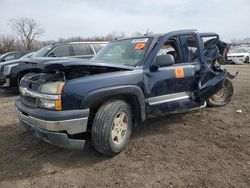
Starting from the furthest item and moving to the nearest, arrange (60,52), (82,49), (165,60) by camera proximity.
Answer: (82,49)
(60,52)
(165,60)

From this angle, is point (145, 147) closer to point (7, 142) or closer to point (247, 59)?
point (7, 142)

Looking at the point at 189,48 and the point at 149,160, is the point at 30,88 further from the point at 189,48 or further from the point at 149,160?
the point at 189,48

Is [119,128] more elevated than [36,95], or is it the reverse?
[36,95]

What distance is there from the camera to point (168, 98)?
4.75 m

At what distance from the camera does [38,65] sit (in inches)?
145

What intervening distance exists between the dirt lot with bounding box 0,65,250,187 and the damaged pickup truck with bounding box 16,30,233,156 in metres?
0.32

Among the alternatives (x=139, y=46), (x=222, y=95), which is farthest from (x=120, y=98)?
(x=222, y=95)

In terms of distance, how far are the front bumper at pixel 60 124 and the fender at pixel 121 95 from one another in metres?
0.16

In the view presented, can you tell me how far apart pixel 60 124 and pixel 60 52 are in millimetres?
6894

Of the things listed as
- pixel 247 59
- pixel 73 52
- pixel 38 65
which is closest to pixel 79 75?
pixel 38 65

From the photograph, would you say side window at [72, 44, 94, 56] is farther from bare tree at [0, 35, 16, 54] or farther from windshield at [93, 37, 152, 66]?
bare tree at [0, 35, 16, 54]

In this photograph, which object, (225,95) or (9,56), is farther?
(9,56)

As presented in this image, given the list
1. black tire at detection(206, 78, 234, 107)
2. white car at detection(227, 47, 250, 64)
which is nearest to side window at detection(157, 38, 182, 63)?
black tire at detection(206, 78, 234, 107)

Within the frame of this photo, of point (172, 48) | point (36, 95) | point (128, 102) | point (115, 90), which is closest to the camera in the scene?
point (36, 95)
